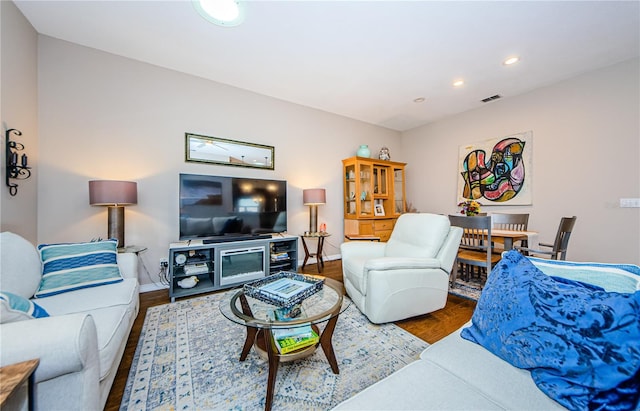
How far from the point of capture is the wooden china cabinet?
4.09 metres

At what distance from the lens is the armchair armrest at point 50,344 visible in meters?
0.75

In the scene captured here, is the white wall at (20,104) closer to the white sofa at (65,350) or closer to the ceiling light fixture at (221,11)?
the white sofa at (65,350)

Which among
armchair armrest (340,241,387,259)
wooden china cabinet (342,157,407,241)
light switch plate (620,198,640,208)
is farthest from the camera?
wooden china cabinet (342,157,407,241)

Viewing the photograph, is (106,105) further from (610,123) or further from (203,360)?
(610,123)

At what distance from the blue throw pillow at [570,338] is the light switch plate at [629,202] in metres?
3.09

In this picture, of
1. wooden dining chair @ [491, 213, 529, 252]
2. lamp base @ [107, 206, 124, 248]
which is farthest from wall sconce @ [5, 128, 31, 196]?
wooden dining chair @ [491, 213, 529, 252]

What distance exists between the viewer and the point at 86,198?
244 cm

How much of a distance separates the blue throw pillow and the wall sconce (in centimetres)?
334

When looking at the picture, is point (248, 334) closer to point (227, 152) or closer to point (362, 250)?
point (362, 250)

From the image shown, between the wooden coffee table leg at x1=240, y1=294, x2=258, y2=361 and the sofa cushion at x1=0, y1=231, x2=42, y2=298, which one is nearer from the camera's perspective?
the sofa cushion at x1=0, y1=231, x2=42, y2=298

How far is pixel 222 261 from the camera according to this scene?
105 inches

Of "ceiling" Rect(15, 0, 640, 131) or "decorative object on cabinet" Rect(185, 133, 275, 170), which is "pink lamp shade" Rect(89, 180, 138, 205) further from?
"ceiling" Rect(15, 0, 640, 131)

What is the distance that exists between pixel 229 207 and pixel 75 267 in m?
1.52

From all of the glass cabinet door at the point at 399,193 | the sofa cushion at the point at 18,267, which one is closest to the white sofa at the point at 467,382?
the sofa cushion at the point at 18,267
